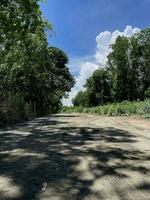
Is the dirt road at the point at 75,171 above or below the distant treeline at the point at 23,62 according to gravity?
below

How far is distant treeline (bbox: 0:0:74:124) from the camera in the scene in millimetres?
16844

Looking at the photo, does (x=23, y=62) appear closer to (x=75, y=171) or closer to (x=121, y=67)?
(x=75, y=171)

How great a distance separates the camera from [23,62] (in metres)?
31.8

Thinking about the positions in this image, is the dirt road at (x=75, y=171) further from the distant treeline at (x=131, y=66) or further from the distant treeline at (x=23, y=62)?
the distant treeline at (x=131, y=66)

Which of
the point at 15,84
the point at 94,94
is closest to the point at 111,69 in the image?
the point at 94,94

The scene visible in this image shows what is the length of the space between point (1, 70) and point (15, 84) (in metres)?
5.32

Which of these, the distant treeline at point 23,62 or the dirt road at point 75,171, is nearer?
the dirt road at point 75,171

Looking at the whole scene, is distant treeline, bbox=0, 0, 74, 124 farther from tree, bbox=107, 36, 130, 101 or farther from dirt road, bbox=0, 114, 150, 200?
tree, bbox=107, 36, 130, 101

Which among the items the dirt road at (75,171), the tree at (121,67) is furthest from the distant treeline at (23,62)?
the tree at (121,67)

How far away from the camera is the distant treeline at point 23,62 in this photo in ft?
55.3

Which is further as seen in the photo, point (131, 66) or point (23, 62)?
point (131, 66)

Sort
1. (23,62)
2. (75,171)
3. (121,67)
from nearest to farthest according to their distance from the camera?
(75,171) → (23,62) → (121,67)

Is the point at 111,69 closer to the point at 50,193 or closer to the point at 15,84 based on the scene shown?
the point at 15,84

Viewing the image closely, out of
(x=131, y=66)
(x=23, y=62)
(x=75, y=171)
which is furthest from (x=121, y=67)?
(x=75, y=171)
